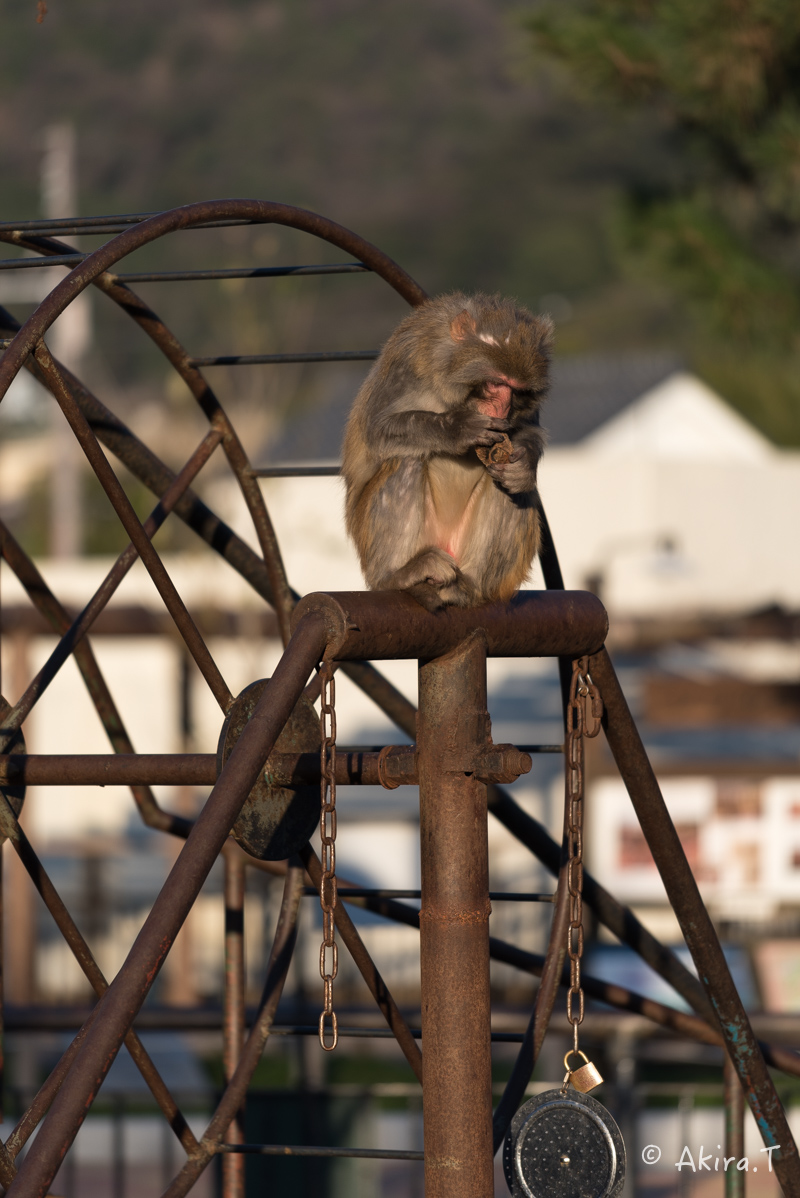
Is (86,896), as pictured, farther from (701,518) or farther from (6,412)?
(6,412)

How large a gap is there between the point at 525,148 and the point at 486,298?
80.5 m

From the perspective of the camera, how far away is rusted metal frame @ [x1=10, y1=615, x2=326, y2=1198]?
5.48 feet

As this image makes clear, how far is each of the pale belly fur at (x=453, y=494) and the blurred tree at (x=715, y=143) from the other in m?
3.66

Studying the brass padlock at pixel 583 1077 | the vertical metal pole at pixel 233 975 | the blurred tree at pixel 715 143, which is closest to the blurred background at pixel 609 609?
the blurred tree at pixel 715 143

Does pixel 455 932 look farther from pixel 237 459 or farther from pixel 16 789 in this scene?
pixel 237 459

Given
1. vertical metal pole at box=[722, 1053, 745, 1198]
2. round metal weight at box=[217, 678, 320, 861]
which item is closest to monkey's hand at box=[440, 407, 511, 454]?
round metal weight at box=[217, 678, 320, 861]

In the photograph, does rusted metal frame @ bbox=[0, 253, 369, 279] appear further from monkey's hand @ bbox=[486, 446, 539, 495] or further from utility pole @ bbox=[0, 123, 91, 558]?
utility pole @ bbox=[0, 123, 91, 558]

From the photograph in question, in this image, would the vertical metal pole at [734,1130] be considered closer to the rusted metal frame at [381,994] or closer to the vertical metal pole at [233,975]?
the rusted metal frame at [381,994]

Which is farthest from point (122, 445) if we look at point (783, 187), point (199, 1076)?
point (199, 1076)

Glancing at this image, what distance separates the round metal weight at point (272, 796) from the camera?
229cm

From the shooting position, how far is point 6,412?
37.7 m

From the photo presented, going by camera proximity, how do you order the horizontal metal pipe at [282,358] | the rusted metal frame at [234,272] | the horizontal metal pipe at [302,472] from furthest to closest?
the horizontal metal pipe at [302,472] < the horizontal metal pipe at [282,358] < the rusted metal frame at [234,272]

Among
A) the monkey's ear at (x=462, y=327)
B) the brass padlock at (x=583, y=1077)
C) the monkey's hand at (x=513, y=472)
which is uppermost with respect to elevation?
the monkey's ear at (x=462, y=327)

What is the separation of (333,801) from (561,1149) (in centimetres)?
61
